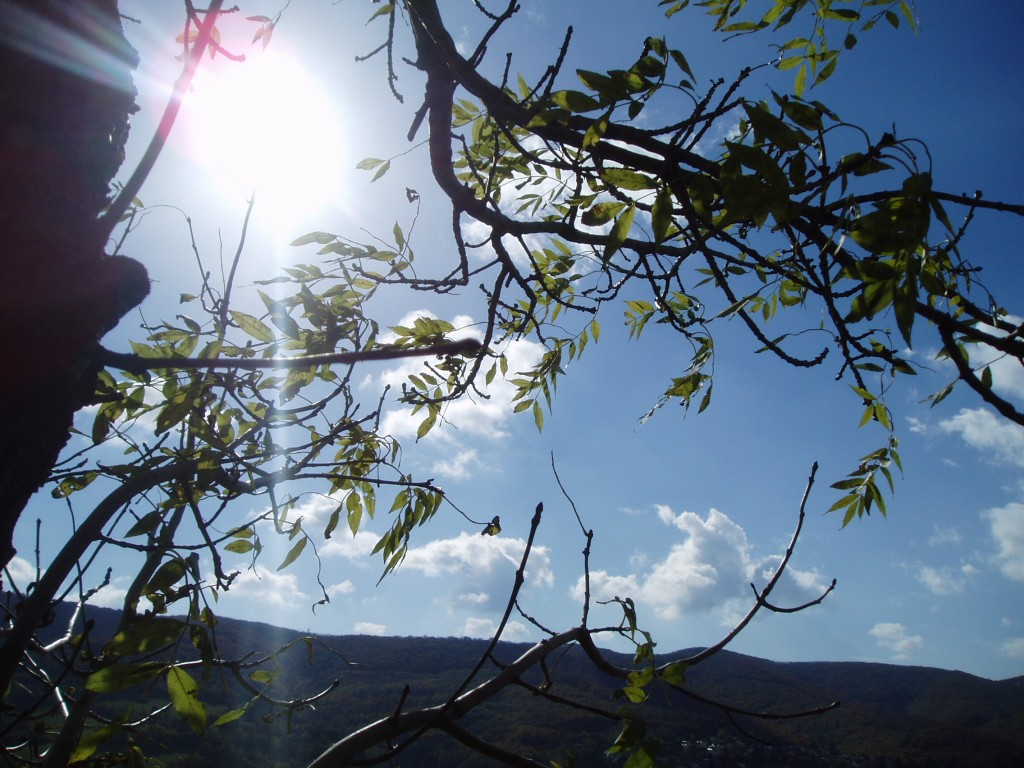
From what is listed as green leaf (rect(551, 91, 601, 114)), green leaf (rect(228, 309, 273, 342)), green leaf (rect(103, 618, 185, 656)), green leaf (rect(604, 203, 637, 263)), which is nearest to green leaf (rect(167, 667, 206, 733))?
green leaf (rect(103, 618, 185, 656))

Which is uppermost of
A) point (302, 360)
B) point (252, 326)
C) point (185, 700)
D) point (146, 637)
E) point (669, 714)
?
point (252, 326)

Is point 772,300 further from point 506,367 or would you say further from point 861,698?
point 861,698

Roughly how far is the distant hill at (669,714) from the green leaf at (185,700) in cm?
3825

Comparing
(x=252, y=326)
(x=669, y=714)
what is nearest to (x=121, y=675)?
(x=252, y=326)

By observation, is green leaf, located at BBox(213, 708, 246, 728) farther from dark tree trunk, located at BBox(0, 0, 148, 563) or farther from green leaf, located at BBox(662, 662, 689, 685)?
green leaf, located at BBox(662, 662, 689, 685)

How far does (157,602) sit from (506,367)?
1.80 metres

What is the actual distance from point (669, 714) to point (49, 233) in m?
44.1

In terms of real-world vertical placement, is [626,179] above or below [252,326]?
above

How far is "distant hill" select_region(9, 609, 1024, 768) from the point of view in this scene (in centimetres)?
4244

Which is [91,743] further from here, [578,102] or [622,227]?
[578,102]

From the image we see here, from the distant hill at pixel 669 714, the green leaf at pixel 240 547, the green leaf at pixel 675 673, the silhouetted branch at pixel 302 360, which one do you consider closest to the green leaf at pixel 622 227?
the silhouetted branch at pixel 302 360

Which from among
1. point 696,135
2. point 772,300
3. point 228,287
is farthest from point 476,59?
point 772,300

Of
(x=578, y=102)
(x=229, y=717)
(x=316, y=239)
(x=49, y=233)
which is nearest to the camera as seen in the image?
(x=49, y=233)

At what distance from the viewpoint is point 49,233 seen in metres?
1.15
